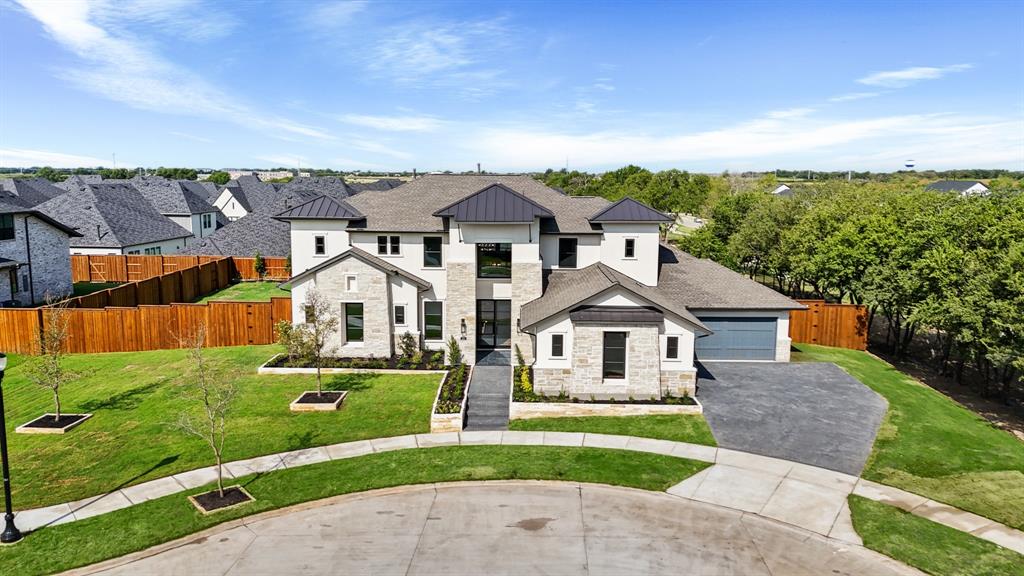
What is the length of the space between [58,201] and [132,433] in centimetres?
4187

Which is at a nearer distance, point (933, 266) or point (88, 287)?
point (933, 266)

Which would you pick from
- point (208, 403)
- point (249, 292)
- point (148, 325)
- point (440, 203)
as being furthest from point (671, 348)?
point (249, 292)

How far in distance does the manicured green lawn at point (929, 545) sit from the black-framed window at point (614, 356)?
9.11 meters

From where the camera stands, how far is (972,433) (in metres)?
21.6

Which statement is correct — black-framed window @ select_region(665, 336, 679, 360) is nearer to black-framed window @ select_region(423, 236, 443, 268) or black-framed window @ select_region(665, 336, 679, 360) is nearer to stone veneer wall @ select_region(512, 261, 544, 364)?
stone veneer wall @ select_region(512, 261, 544, 364)

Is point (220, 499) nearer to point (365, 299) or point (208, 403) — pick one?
point (208, 403)

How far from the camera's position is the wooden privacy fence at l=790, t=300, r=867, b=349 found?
1299 inches

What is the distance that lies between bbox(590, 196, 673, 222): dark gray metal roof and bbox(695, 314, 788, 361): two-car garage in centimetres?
522

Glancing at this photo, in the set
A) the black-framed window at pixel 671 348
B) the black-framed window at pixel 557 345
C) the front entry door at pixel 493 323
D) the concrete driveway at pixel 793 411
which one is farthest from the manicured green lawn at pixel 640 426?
the front entry door at pixel 493 323

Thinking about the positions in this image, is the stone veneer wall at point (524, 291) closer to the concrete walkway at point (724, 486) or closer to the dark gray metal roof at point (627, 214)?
the dark gray metal roof at point (627, 214)

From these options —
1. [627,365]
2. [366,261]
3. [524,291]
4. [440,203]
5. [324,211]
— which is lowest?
[627,365]

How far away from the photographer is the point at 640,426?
2130 centimetres

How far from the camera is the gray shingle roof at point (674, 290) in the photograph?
24.0 meters

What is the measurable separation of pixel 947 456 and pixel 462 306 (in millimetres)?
18568
